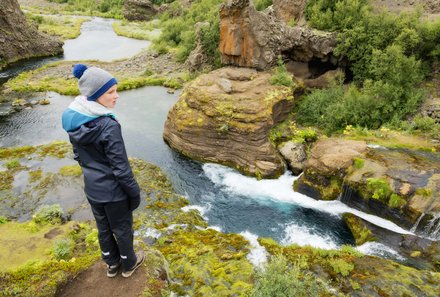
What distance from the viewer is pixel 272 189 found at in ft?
60.3

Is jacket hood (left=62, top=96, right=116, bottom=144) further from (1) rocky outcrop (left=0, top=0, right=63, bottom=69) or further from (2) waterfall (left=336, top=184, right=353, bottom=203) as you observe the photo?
(1) rocky outcrop (left=0, top=0, right=63, bottom=69)

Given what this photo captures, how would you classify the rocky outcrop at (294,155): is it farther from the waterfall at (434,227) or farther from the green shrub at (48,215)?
the green shrub at (48,215)

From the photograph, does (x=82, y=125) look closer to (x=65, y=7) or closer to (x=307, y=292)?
(x=307, y=292)

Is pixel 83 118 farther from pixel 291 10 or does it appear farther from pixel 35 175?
pixel 291 10

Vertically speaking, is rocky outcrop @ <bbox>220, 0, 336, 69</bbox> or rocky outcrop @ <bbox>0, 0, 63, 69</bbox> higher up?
rocky outcrop @ <bbox>220, 0, 336, 69</bbox>

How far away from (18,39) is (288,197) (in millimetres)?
44883

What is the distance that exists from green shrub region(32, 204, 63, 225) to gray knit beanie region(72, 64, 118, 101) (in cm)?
1078

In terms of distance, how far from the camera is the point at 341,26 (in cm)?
2600

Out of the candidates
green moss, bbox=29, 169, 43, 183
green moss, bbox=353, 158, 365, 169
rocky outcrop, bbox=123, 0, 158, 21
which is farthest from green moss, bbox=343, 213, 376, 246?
rocky outcrop, bbox=123, 0, 158, 21

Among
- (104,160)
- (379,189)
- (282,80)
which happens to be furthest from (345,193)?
(104,160)

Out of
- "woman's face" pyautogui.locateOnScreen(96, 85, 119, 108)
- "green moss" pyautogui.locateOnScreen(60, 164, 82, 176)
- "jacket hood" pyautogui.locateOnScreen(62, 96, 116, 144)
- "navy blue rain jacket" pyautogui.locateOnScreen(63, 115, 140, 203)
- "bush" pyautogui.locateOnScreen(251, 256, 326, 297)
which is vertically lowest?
"green moss" pyautogui.locateOnScreen(60, 164, 82, 176)

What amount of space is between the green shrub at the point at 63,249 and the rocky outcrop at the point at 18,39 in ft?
130

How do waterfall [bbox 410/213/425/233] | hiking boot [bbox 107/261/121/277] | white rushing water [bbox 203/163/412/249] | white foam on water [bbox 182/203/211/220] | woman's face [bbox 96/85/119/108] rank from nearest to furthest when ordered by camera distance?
1. woman's face [bbox 96/85/119/108]
2. hiking boot [bbox 107/261/121/277]
3. waterfall [bbox 410/213/425/233]
4. white rushing water [bbox 203/163/412/249]
5. white foam on water [bbox 182/203/211/220]

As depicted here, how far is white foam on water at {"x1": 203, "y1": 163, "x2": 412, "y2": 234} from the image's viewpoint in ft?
53.2
